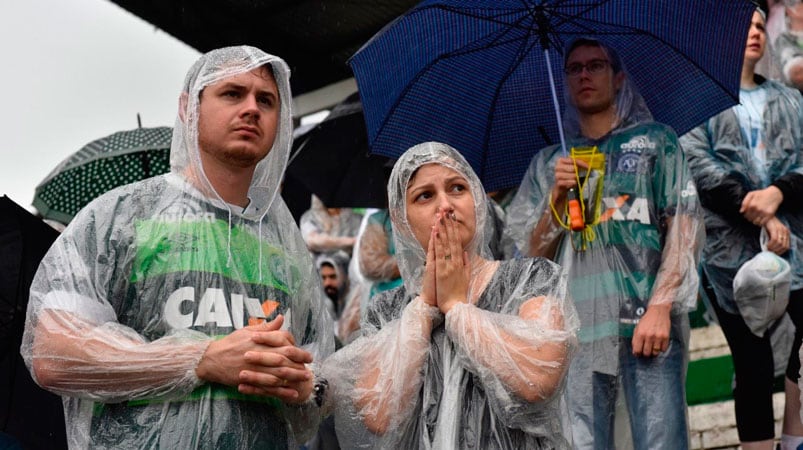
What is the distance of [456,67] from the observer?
497 cm

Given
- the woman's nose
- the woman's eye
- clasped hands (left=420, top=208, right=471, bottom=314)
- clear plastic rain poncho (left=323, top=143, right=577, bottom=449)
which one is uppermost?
the woman's eye

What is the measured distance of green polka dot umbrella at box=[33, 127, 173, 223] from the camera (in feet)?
19.2

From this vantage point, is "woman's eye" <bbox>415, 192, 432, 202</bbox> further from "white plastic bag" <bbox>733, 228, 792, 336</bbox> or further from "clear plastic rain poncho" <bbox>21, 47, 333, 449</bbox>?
"white plastic bag" <bbox>733, 228, 792, 336</bbox>

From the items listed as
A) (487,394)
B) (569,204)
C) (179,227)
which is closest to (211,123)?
(179,227)

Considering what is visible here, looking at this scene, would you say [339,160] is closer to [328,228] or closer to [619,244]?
[328,228]

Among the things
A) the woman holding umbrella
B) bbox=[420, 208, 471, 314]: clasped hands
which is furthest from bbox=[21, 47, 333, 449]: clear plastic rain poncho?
the woman holding umbrella

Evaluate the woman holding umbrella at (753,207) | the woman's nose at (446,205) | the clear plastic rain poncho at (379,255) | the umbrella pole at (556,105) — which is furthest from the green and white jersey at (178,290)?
the clear plastic rain poncho at (379,255)

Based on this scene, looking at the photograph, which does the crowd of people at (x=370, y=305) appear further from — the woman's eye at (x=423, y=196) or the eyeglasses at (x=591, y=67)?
the eyeglasses at (x=591, y=67)

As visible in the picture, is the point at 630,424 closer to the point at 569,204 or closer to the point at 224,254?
the point at 569,204

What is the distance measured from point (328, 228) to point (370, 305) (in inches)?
158

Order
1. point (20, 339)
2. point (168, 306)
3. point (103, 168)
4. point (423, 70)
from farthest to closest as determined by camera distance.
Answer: point (103, 168) → point (423, 70) → point (20, 339) → point (168, 306)

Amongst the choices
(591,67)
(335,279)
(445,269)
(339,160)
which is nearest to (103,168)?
(339,160)

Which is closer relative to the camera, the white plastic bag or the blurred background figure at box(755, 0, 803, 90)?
the white plastic bag

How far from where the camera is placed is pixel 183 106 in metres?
3.62
